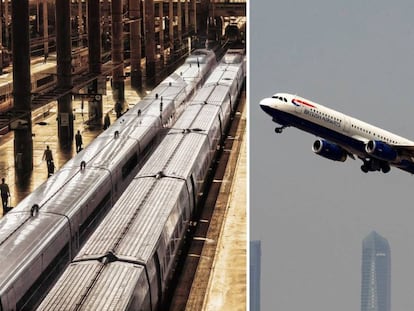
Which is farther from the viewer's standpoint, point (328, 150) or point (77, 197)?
point (328, 150)

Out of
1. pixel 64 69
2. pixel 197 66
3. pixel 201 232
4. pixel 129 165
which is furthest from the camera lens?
pixel 197 66

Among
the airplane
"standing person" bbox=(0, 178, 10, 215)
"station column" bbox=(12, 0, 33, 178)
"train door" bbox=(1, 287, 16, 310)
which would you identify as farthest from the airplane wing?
"train door" bbox=(1, 287, 16, 310)

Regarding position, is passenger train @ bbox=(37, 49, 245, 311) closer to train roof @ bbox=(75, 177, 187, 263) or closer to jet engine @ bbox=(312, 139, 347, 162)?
train roof @ bbox=(75, 177, 187, 263)

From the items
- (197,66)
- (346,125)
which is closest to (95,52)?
(197,66)

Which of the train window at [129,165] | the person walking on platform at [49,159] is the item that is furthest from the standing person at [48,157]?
the train window at [129,165]

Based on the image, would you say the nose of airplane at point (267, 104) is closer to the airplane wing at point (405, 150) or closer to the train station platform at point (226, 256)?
the train station platform at point (226, 256)

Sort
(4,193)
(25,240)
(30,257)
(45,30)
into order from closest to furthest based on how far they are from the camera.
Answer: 1. (30,257)
2. (25,240)
3. (4,193)
4. (45,30)

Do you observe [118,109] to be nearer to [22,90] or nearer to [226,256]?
[22,90]
